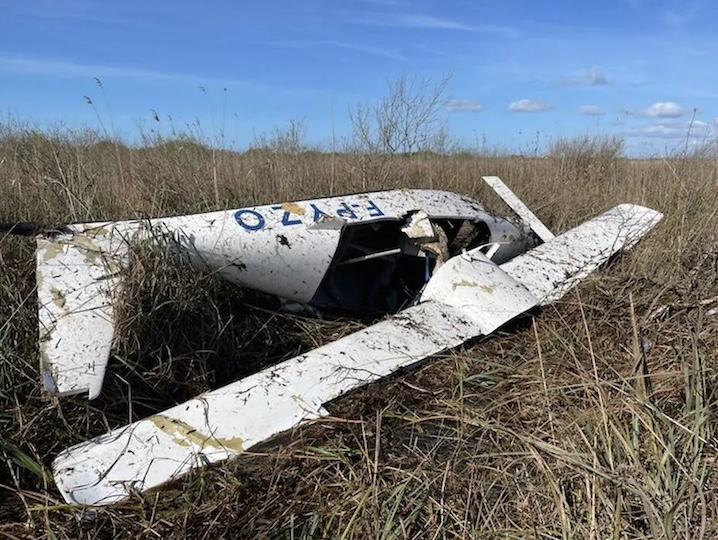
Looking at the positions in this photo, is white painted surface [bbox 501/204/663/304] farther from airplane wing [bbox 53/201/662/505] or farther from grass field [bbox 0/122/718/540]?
grass field [bbox 0/122/718/540]

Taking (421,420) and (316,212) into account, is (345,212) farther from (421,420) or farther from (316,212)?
(421,420)

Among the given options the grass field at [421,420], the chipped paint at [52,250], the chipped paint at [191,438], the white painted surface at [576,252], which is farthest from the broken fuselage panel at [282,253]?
the white painted surface at [576,252]

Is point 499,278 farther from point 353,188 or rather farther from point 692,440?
point 353,188

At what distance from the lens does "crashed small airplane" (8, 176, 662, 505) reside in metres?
1.92

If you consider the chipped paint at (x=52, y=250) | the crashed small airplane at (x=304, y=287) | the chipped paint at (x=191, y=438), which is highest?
the chipped paint at (x=52, y=250)

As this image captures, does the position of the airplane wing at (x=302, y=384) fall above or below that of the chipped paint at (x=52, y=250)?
below

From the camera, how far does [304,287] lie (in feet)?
10.1

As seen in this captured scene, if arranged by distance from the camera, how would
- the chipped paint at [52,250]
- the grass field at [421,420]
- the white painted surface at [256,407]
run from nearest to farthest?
1. the grass field at [421,420]
2. the white painted surface at [256,407]
3. the chipped paint at [52,250]

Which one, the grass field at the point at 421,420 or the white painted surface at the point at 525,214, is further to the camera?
the white painted surface at the point at 525,214

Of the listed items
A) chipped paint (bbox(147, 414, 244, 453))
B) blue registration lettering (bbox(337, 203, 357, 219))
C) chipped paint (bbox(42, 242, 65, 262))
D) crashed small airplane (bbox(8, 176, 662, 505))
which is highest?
blue registration lettering (bbox(337, 203, 357, 219))

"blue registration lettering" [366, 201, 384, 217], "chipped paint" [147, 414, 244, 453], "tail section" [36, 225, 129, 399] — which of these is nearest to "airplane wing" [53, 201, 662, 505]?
"chipped paint" [147, 414, 244, 453]

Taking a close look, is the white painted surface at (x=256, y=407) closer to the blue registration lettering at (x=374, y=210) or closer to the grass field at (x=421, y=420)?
the grass field at (x=421, y=420)

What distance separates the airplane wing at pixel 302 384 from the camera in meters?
1.80

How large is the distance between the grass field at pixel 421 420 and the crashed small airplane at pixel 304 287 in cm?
9
